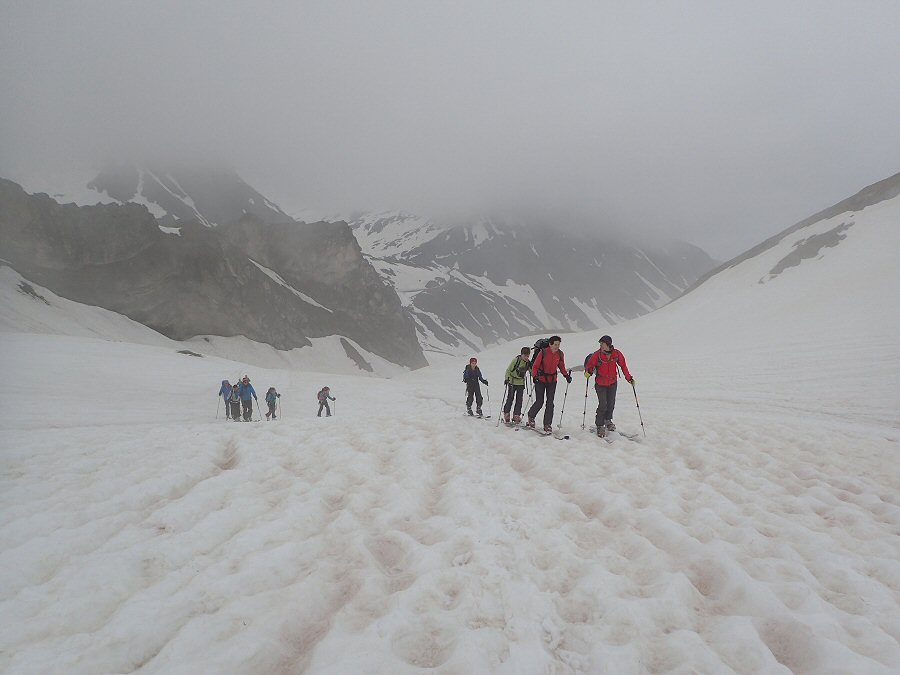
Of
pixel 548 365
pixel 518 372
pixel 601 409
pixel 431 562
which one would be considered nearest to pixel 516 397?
pixel 518 372

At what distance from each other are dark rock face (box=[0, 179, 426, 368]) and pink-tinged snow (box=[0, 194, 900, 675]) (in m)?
77.7

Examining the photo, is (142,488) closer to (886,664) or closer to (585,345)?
(886,664)

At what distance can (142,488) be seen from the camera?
247 inches

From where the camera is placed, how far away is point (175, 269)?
78.1m

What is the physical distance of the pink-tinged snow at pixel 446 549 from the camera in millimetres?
3338

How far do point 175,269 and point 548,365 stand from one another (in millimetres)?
86502

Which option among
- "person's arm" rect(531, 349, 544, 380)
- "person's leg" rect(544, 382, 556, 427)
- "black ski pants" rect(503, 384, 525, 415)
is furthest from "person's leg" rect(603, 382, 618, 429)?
"black ski pants" rect(503, 384, 525, 415)

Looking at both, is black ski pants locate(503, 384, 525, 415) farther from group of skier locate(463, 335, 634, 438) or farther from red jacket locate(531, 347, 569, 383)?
red jacket locate(531, 347, 569, 383)

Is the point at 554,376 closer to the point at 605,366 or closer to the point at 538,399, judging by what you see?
the point at 538,399

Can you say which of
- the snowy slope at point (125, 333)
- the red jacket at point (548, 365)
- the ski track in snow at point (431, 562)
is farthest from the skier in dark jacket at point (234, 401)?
the snowy slope at point (125, 333)

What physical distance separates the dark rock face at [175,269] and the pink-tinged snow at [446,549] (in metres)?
77.7

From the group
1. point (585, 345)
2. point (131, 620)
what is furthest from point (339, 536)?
point (585, 345)

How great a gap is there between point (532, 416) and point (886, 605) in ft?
24.5

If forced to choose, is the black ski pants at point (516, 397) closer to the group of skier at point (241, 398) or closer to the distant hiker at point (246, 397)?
the group of skier at point (241, 398)
